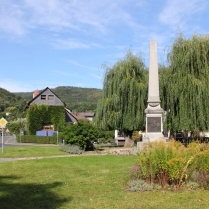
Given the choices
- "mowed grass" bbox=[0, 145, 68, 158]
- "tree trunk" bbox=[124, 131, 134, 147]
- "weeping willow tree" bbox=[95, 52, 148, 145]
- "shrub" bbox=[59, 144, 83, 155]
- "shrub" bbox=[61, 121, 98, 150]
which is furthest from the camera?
"tree trunk" bbox=[124, 131, 134, 147]

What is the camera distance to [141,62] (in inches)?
1078

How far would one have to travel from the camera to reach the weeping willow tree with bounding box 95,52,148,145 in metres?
24.6

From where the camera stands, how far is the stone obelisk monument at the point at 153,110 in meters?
17.7

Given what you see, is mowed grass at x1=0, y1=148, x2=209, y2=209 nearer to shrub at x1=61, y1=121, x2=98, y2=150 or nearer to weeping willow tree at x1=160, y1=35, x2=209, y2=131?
weeping willow tree at x1=160, y1=35, x2=209, y2=131

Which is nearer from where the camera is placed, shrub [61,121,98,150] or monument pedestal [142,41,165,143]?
monument pedestal [142,41,165,143]

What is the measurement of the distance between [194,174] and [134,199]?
2246mm

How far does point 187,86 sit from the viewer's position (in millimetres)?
20875

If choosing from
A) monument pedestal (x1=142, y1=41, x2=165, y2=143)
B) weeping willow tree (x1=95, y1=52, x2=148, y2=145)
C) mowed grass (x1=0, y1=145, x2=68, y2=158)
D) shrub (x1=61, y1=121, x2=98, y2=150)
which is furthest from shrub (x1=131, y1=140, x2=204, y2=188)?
weeping willow tree (x1=95, y1=52, x2=148, y2=145)

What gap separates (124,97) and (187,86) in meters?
5.87

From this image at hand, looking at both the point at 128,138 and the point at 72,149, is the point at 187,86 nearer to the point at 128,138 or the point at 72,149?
the point at 128,138

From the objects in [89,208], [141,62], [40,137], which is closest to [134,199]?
[89,208]

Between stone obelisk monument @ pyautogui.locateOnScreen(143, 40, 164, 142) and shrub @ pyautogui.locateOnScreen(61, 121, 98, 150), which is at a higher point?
stone obelisk monument @ pyautogui.locateOnScreen(143, 40, 164, 142)

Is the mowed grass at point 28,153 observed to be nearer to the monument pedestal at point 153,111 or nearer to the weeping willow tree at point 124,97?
the weeping willow tree at point 124,97

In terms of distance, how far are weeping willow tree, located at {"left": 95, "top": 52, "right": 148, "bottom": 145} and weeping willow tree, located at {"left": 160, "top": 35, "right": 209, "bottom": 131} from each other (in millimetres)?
3183
